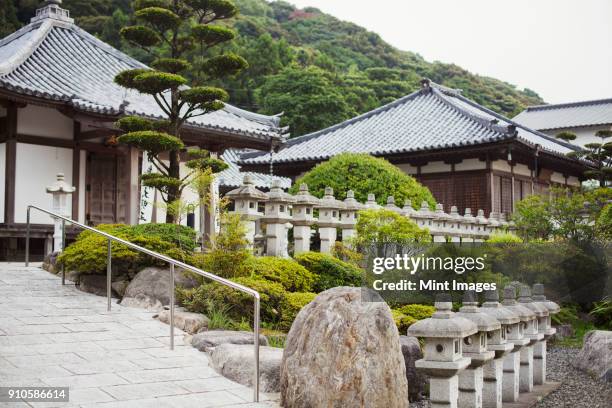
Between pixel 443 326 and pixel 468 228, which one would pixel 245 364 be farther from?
→ pixel 468 228

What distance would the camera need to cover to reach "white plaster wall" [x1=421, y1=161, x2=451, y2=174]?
2417cm

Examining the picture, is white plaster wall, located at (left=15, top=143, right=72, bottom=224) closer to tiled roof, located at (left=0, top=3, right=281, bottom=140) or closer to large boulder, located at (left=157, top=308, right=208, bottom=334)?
tiled roof, located at (left=0, top=3, right=281, bottom=140)

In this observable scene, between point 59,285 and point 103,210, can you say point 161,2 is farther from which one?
point 103,210

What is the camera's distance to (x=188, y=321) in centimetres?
908

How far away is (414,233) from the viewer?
12.9 metres

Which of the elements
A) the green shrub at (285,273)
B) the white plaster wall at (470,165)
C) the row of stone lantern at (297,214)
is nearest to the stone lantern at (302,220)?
the row of stone lantern at (297,214)

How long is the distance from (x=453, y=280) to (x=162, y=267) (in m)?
4.60

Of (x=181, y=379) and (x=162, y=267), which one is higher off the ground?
(x=162, y=267)

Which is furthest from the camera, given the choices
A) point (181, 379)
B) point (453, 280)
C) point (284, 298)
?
point (284, 298)

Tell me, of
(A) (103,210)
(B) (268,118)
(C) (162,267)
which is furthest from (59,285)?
(B) (268,118)

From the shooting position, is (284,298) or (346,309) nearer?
(346,309)

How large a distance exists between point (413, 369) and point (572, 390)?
285cm

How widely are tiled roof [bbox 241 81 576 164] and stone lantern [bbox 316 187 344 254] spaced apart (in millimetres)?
10036

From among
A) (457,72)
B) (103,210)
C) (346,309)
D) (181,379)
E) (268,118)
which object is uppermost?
(457,72)
